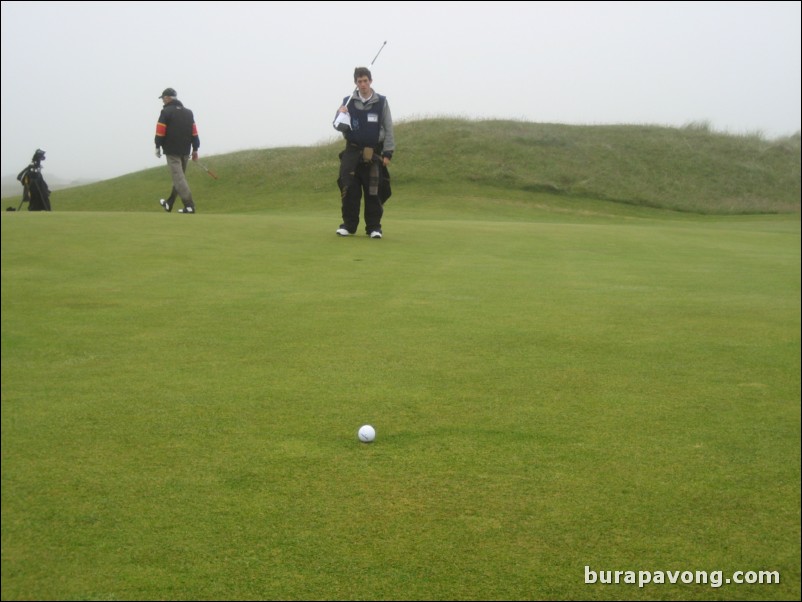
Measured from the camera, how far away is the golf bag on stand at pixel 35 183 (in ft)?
54.5

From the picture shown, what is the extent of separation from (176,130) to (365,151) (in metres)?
4.95

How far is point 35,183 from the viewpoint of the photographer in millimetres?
16719

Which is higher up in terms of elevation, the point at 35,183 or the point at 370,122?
the point at 370,122

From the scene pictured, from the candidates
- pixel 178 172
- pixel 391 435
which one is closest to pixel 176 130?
pixel 178 172

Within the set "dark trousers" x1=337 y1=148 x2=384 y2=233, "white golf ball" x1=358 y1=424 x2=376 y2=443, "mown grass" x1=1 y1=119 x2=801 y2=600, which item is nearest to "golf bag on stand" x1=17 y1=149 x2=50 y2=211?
"dark trousers" x1=337 y1=148 x2=384 y2=233

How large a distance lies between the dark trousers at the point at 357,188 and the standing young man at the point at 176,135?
13.9ft

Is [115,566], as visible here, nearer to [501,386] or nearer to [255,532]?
[255,532]

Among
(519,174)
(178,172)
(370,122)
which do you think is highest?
(370,122)

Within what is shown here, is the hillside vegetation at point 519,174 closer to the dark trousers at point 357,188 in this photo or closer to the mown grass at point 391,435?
the dark trousers at point 357,188

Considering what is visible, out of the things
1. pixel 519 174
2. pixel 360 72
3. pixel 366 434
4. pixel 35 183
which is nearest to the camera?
pixel 366 434

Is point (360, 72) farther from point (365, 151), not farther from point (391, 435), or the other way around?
point (391, 435)

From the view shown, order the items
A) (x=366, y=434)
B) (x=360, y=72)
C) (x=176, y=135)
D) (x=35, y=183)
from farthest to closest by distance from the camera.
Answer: (x=35, y=183) → (x=176, y=135) → (x=360, y=72) → (x=366, y=434)

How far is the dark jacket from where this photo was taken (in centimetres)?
1464

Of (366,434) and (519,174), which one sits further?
(519,174)
